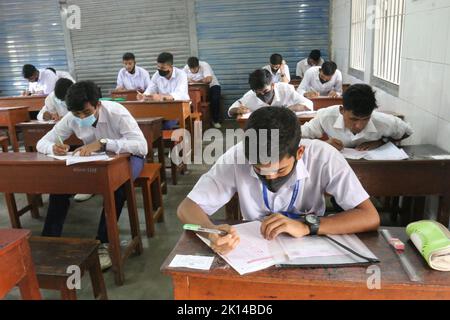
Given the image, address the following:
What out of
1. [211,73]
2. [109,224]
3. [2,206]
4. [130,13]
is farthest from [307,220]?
[130,13]

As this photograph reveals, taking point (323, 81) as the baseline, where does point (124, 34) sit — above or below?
above

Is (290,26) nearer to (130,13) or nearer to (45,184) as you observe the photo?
(130,13)

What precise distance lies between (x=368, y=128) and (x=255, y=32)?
16.6 feet

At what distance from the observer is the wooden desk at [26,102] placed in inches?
219

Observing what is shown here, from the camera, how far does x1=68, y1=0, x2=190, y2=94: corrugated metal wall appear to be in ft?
23.3

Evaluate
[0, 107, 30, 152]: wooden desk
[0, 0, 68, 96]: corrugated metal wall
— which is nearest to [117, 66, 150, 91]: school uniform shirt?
[0, 107, 30, 152]: wooden desk

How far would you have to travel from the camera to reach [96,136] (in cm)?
271

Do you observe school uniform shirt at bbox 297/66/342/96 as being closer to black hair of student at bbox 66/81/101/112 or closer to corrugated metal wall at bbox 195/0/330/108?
corrugated metal wall at bbox 195/0/330/108

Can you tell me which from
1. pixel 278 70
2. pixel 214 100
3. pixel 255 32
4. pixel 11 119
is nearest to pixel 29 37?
pixel 11 119

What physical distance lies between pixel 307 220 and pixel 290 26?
6.26m

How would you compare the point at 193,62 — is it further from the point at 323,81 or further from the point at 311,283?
the point at 311,283

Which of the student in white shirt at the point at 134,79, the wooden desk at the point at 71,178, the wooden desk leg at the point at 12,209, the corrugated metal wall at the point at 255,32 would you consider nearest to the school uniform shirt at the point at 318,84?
the corrugated metal wall at the point at 255,32

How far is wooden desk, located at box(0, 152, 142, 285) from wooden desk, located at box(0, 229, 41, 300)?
75cm
